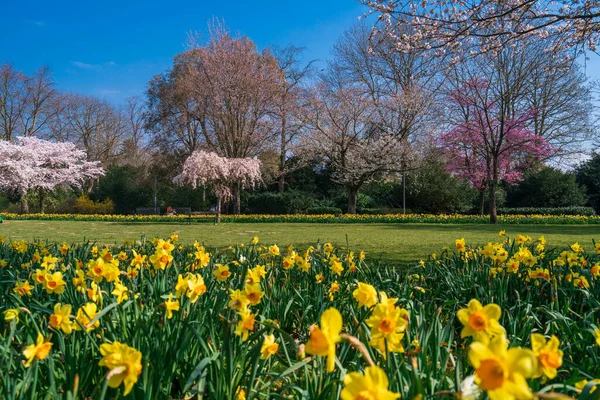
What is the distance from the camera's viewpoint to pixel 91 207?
25.2 meters

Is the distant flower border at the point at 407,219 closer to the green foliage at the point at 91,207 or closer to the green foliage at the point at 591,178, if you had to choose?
the green foliage at the point at 91,207

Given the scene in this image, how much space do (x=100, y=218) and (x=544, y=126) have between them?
2258 cm

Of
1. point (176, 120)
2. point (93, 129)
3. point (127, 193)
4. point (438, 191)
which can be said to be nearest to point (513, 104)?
point (438, 191)

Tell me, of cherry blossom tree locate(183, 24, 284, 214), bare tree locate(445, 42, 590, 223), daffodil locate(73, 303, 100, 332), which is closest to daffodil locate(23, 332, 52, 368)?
daffodil locate(73, 303, 100, 332)

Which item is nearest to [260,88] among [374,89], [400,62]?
[374,89]

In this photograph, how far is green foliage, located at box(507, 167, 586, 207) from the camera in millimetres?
20047

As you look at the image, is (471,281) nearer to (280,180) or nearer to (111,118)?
(280,180)

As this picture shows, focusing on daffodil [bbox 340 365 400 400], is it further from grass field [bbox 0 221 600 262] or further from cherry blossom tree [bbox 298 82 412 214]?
cherry blossom tree [bbox 298 82 412 214]

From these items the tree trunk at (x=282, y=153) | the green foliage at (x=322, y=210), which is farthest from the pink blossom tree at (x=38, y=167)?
the green foliage at (x=322, y=210)

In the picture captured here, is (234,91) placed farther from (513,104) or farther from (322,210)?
(513,104)

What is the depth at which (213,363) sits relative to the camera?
4.88ft

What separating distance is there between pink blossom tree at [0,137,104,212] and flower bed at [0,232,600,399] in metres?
20.7

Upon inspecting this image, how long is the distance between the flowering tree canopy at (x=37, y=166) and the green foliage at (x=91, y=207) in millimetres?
1280

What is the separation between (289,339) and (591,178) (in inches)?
990
